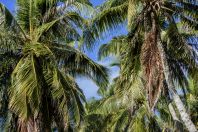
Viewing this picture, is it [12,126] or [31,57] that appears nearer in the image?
[31,57]

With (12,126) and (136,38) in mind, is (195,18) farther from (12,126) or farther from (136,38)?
(12,126)

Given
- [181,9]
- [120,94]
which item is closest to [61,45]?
[120,94]

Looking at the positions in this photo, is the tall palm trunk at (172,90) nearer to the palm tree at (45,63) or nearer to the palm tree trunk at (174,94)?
the palm tree trunk at (174,94)

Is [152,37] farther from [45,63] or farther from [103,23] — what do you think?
[45,63]

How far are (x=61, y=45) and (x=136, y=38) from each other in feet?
8.67

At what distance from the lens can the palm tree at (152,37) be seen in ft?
56.9

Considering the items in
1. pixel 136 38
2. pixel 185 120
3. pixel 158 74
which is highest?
pixel 136 38

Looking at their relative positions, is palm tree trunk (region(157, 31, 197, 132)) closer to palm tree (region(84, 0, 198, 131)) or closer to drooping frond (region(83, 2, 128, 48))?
palm tree (region(84, 0, 198, 131))

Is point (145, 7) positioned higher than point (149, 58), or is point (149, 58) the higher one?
point (145, 7)

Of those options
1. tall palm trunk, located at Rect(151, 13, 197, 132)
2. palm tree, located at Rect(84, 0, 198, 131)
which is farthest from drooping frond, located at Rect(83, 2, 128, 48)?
tall palm trunk, located at Rect(151, 13, 197, 132)

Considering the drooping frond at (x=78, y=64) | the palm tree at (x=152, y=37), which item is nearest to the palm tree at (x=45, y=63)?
the drooping frond at (x=78, y=64)

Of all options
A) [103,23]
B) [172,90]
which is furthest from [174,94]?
[103,23]

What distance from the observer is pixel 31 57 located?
694 inches

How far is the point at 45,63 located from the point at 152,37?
12.1 feet
